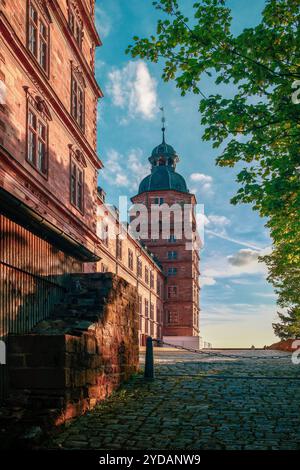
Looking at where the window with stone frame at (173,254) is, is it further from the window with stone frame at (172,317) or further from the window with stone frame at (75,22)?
the window with stone frame at (75,22)

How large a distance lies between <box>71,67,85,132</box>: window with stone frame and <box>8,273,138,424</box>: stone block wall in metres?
9.55

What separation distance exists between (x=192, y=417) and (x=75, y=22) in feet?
55.8

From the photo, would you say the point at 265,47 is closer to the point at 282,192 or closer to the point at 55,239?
the point at 282,192

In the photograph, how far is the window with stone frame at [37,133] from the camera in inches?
571

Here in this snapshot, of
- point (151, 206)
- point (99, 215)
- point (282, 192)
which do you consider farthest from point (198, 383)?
point (151, 206)

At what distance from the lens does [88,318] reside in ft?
31.5

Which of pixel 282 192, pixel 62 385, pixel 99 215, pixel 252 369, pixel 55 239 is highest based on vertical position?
pixel 99 215

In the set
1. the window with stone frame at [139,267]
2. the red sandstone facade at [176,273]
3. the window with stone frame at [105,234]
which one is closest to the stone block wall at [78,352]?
the window with stone frame at [105,234]

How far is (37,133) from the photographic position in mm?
15086

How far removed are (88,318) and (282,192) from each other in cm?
537

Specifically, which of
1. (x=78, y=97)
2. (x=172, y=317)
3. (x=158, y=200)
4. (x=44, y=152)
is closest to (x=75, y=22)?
(x=78, y=97)

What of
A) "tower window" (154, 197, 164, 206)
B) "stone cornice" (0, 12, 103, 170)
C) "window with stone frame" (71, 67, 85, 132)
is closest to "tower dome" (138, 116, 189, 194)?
"tower window" (154, 197, 164, 206)

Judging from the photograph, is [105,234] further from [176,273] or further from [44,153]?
[176,273]

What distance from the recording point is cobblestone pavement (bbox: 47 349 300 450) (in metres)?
6.34
